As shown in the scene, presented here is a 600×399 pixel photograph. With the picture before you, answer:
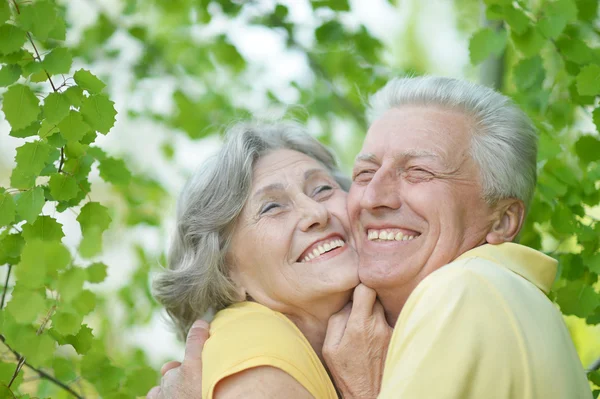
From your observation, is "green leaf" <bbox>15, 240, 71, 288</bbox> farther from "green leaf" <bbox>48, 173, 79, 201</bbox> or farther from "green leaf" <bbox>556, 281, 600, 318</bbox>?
"green leaf" <bbox>556, 281, 600, 318</bbox>

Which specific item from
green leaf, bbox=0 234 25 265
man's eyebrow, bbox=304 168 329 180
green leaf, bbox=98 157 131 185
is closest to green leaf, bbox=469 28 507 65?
man's eyebrow, bbox=304 168 329 180

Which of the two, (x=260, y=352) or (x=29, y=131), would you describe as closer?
(x=29, y=131)

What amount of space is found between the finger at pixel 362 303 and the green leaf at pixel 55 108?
1.29 meters

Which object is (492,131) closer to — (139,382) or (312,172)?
(312,172)

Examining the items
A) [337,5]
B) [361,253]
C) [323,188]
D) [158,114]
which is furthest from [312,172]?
[158,114]

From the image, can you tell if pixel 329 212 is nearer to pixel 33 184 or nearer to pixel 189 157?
pixel 33 184

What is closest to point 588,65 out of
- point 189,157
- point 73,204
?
point 73,204

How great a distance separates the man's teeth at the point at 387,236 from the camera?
2869 millimetres

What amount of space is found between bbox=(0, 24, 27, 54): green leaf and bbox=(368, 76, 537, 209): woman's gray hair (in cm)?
156

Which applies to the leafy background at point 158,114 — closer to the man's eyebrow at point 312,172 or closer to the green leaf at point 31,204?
the green leaf at point 31,204

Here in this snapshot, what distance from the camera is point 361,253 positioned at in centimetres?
300

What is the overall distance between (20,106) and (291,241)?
1211 mm

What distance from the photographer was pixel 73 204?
265cm

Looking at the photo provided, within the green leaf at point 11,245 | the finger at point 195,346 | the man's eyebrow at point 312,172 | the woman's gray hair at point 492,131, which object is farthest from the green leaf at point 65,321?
the woman's gray hair at point 492,131
